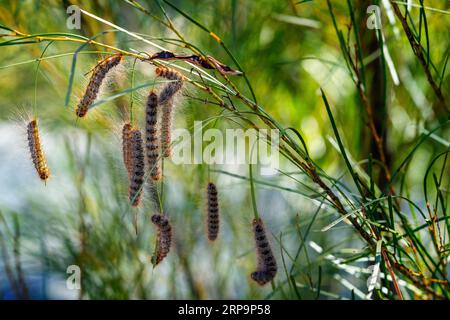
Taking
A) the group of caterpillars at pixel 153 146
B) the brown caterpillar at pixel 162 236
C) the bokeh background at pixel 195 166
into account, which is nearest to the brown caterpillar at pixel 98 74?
the group of caterpillars at pixel 153 146

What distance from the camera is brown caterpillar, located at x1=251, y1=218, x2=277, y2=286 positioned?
627 mm

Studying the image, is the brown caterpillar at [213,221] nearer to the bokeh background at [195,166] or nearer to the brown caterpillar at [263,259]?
the brown caterpillar at [263,259]

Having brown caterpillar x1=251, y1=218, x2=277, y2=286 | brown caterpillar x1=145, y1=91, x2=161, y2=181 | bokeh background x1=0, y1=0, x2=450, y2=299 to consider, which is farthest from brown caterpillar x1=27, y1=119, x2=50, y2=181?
bokeh background x1=0, y1=0, x2=450, y2=299

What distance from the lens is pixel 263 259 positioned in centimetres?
64

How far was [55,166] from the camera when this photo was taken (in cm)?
127

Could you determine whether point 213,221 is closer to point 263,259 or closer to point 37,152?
point 263,259

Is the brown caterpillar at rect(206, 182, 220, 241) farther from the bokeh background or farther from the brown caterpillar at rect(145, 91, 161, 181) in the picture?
the bokeh background

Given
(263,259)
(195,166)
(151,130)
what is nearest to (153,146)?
(151,130)

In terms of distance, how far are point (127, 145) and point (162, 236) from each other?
0.09 m

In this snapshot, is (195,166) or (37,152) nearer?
(37,152)
